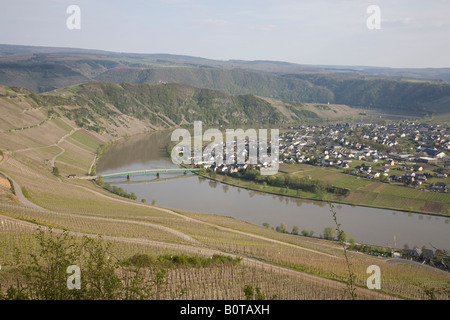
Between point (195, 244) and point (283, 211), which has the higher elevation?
point (195, 244)

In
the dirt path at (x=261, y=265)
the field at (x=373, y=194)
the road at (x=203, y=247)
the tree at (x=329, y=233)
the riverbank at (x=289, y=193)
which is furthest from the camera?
the riverbank at (x=289, y=193)

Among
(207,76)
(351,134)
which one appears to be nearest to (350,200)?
(351,134)

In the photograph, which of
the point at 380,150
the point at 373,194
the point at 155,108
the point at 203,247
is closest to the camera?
the point at 203,247

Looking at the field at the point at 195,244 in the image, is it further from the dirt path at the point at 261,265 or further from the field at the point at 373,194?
the field at the point at 373,194

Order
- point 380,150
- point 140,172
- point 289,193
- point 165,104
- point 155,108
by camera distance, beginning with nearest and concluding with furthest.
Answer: point 289,193, point 140,172, point 380,150, point 155,108, point 165,104

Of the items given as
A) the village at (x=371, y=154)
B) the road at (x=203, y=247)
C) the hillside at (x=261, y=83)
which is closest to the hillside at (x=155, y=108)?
the hillside at (x=261, y=83)

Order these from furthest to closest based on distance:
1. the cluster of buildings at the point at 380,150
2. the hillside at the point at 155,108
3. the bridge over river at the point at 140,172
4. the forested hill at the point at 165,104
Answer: the forested hill at the point at 165,104 < the hillside at the point at 155,108 < the bridge over river at the point at 140,172 < the cluster of buildings at the point at 380,150

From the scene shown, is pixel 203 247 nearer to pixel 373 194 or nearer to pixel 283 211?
pixel 283 211

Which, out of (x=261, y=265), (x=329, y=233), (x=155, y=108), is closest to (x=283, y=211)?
(x=329, y=233)

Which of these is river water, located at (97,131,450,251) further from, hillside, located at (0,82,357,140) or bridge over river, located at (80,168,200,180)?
hillside, located at (0,82,357,140)
